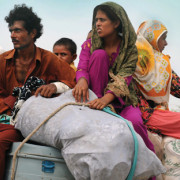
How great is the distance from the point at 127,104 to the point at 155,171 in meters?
0.91

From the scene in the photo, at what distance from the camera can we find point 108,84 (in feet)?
8.59

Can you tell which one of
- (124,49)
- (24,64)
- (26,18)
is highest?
(26,18)

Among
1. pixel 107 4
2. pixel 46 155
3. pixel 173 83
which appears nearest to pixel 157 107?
pixel 173 83

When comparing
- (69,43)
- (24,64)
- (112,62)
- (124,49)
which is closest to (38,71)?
(24,64)

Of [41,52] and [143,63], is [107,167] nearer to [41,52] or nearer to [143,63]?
[41,52]

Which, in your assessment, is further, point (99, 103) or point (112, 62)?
point (112, 62)

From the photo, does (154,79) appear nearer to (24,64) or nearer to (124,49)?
(124,49)

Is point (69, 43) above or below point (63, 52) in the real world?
above

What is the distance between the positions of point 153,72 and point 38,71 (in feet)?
4.81

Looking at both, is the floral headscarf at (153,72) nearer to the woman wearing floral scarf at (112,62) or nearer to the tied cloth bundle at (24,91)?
the woman wearing floral scarf at (112,62)

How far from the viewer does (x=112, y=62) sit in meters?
2.94

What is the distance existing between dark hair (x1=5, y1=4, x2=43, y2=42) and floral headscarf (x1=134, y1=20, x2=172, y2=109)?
4.14ft

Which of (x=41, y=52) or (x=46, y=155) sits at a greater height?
(x=41, y=52)

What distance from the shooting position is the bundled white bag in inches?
69.1
